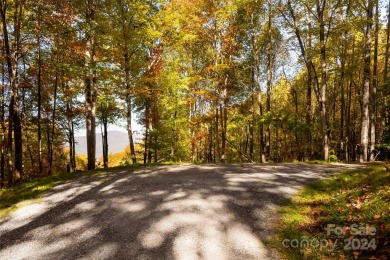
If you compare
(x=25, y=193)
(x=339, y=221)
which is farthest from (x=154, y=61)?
(x=339, y=221)

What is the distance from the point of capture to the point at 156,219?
5.89 m

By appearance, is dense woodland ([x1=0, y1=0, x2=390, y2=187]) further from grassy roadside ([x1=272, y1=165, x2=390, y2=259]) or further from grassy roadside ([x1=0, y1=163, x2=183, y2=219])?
grassy roadside ([x1=272, y1=165, x2=390, y2=259])

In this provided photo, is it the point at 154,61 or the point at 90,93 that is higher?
the point at 154,61

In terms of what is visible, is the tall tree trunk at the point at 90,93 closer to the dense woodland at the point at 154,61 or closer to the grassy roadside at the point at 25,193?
the dense woodland at the point at 154,61

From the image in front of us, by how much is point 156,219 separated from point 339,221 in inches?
165

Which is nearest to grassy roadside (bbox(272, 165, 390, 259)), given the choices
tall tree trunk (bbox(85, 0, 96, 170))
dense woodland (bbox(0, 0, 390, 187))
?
dense woodland (bbox(0, 0, 390, 187))

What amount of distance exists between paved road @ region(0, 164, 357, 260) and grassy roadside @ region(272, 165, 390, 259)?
0.42m

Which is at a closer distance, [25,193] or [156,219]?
[156,219]

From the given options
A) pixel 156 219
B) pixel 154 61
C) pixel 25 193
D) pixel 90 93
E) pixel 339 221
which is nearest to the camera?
pixel 339 221

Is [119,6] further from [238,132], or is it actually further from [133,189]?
[238,132]

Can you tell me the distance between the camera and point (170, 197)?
7.12 m

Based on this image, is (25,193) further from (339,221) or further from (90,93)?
(339,221)

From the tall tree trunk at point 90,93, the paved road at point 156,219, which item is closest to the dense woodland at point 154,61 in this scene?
the tall tree trunk at point 90,93

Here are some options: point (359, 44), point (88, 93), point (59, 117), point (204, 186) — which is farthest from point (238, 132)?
point (204, 186)
